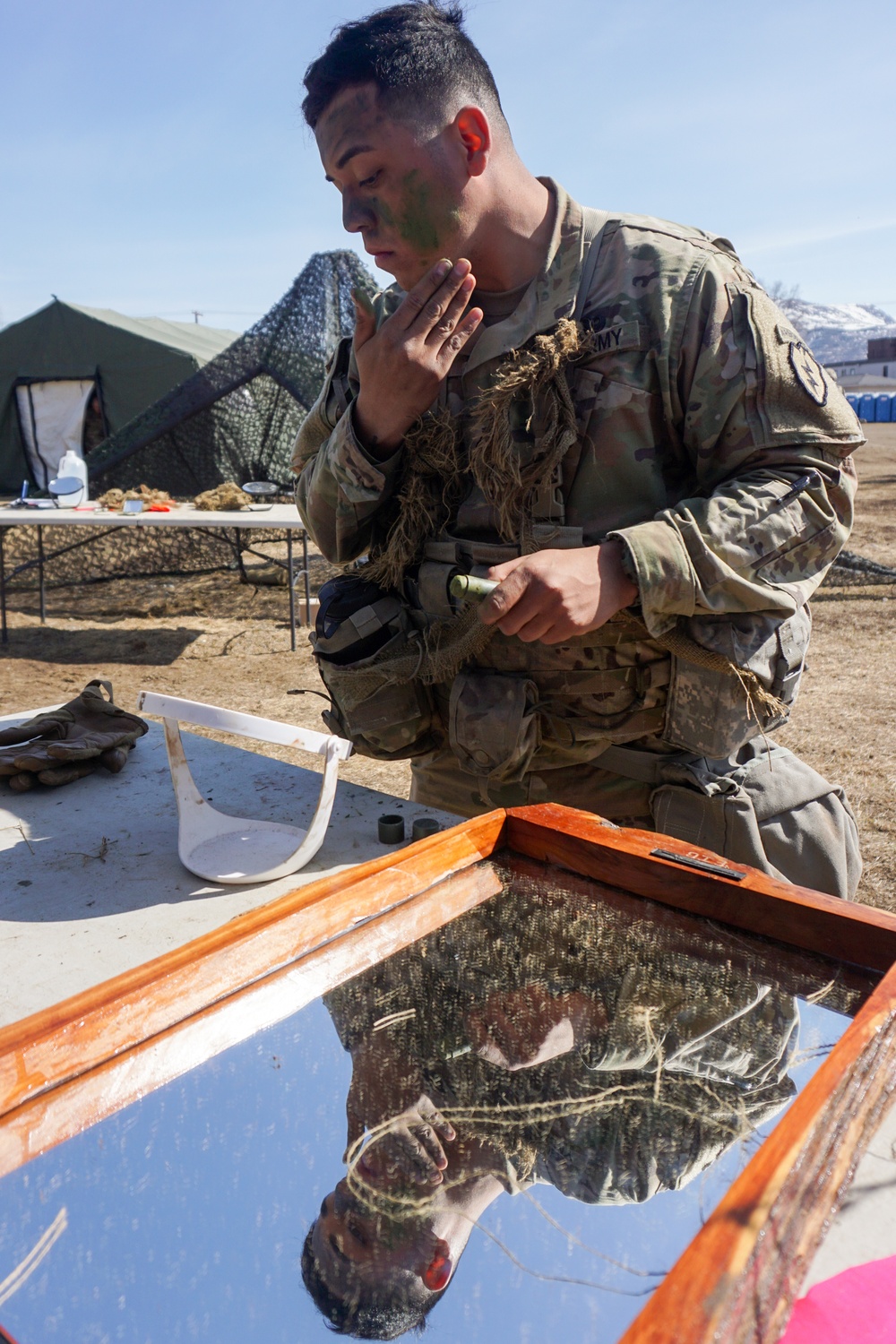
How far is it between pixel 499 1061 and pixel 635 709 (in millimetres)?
862

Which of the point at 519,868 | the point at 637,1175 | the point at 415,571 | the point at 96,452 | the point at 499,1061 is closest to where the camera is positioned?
the point at 637,1175

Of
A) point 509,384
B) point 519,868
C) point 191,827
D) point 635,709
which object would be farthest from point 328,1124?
point 509,384

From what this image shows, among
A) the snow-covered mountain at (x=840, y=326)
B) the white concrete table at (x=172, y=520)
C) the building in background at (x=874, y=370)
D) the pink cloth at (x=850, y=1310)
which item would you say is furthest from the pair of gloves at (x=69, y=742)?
the snow-covered mountain at (x=840, y=326)

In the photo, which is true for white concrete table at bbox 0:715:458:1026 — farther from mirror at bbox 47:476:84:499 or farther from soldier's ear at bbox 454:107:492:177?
→ mirror at bbox 47:476:84:499

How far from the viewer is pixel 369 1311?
0.60 metres

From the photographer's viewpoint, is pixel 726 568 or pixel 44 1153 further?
pixel 726 568

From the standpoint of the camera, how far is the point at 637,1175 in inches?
27.3

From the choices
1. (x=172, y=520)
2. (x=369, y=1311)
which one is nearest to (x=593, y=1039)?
(x=369, y=1311)

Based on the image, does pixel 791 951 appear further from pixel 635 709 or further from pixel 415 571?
pixel 415 571

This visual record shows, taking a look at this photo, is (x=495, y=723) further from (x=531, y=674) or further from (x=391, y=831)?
(x=391, y=831)

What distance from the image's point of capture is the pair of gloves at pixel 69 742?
1798 millimetres

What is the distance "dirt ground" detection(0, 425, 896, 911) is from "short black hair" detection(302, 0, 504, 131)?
231 cm

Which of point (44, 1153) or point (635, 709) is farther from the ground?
point (635, 709)

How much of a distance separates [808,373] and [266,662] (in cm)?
483
